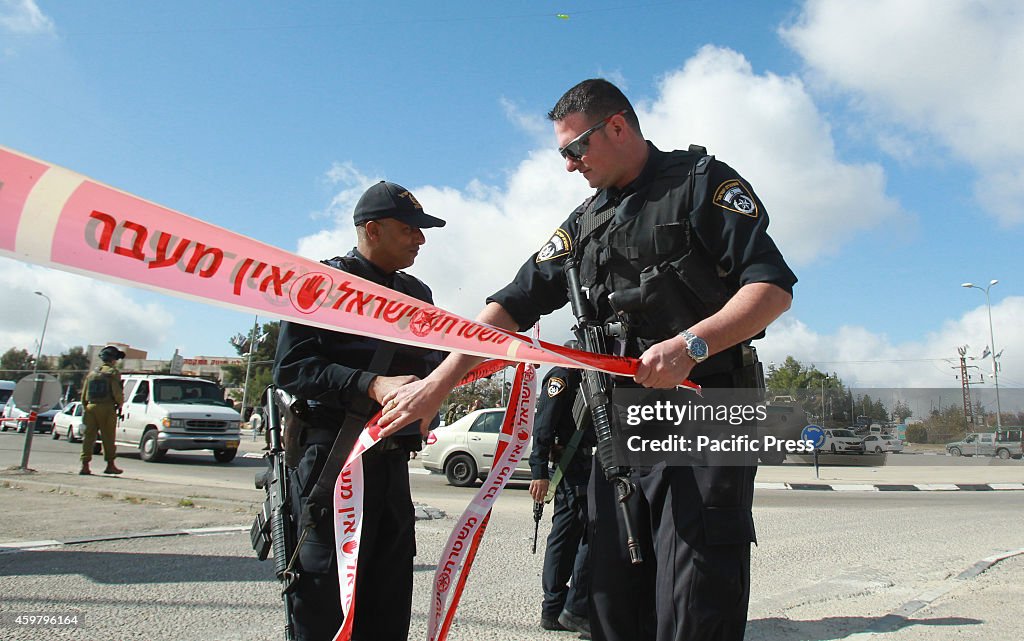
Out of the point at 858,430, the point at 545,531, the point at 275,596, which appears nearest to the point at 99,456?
the point at 545,531

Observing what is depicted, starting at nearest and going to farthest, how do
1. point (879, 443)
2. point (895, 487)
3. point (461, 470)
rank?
point (461, 470) < point (895, 487) < point (879, 443)

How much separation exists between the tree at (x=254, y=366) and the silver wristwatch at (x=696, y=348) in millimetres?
59938

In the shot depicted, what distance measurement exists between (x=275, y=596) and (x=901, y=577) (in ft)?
14.9

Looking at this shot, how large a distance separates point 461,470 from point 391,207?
11812 mm

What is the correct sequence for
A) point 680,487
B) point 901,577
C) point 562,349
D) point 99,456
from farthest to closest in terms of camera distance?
1. point 99,456
2. point 901,577
3. point 562,349
4. point 680,487

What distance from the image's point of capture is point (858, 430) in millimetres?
33188

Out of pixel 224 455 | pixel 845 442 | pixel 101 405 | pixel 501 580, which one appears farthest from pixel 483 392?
pixel 501 580

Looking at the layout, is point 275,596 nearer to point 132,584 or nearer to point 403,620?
point 132,584

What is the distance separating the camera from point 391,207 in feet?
9.74

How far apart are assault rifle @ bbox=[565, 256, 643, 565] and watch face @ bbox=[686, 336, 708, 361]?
43 centimetres

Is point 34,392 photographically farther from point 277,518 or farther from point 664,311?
point 664,311

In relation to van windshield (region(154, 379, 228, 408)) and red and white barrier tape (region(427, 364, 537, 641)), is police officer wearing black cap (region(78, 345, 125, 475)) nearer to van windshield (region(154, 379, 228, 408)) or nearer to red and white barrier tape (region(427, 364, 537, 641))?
van windshield (region(154, 379, 228, 408))

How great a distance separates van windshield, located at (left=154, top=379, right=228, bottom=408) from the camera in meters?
16.8

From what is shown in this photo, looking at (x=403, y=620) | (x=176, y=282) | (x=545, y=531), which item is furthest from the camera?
(x=545, y=531)
